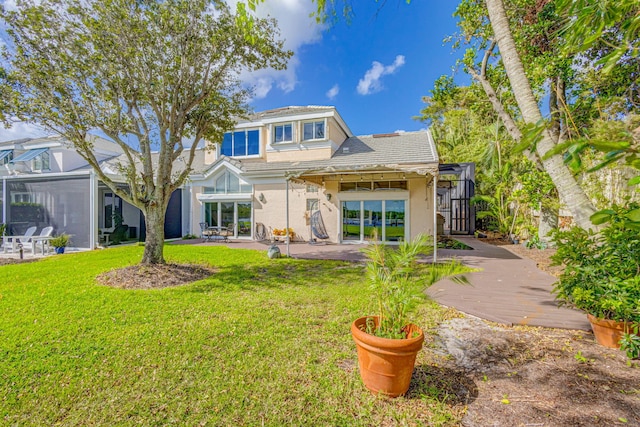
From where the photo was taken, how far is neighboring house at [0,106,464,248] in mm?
14664

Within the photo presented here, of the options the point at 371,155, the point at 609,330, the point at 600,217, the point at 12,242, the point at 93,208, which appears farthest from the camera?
the point at 371,155

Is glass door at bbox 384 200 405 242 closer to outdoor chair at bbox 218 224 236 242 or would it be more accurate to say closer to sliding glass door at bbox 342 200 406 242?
sliding glass door at bbox 342 200 406 242

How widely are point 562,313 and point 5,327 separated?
1010cm

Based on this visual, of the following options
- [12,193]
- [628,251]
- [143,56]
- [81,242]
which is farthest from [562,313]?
[12,193]

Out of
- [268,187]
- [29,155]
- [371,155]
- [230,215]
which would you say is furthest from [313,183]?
[29,155]

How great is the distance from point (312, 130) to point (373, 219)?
6.64 metres

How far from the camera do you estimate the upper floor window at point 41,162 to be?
672 inches

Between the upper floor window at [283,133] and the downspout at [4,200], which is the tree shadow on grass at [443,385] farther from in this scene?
the downspout at [4,200]

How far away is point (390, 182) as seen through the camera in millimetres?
15000

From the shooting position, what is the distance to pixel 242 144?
760 inches

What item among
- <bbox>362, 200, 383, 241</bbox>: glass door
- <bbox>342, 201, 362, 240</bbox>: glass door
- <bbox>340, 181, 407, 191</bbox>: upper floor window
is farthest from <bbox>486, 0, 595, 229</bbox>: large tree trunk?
<bbox>342, 201, 362, 240</bbox>: glass door

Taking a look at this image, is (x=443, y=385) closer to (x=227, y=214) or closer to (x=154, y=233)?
(x=154, y=233)

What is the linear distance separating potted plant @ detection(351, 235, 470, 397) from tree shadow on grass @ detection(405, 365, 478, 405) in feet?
0.83

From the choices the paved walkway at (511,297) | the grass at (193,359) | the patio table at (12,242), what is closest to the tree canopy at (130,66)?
the grass at (193,359)
